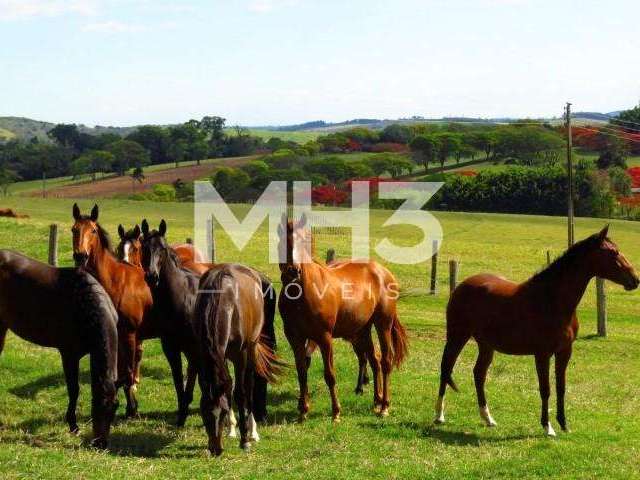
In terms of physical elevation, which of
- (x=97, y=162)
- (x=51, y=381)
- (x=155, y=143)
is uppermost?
(x=155, y=143)

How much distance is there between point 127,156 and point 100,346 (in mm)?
125131

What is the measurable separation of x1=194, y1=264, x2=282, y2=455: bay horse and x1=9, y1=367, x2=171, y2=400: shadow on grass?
2907 mm

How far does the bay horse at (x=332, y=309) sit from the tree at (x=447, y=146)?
10634 centimetres

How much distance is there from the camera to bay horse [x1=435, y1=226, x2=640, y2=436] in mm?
9781

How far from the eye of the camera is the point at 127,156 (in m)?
130

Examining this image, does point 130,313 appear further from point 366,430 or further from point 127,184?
point 127,184

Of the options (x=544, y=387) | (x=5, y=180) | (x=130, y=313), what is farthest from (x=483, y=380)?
(x=5, y=180)

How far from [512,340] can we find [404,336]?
247 centimetres

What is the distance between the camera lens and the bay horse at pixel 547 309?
978 centimetres

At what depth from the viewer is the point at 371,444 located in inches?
363

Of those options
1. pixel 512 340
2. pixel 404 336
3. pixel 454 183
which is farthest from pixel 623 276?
pixel 454 183

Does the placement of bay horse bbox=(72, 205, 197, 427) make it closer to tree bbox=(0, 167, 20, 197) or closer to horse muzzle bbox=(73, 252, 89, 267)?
horse muzzle bbox=(73, 252, 89, 267)

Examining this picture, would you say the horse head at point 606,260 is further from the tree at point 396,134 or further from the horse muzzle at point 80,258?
the tree at point 396,134

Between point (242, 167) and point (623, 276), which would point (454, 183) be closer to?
point (242, 167)
